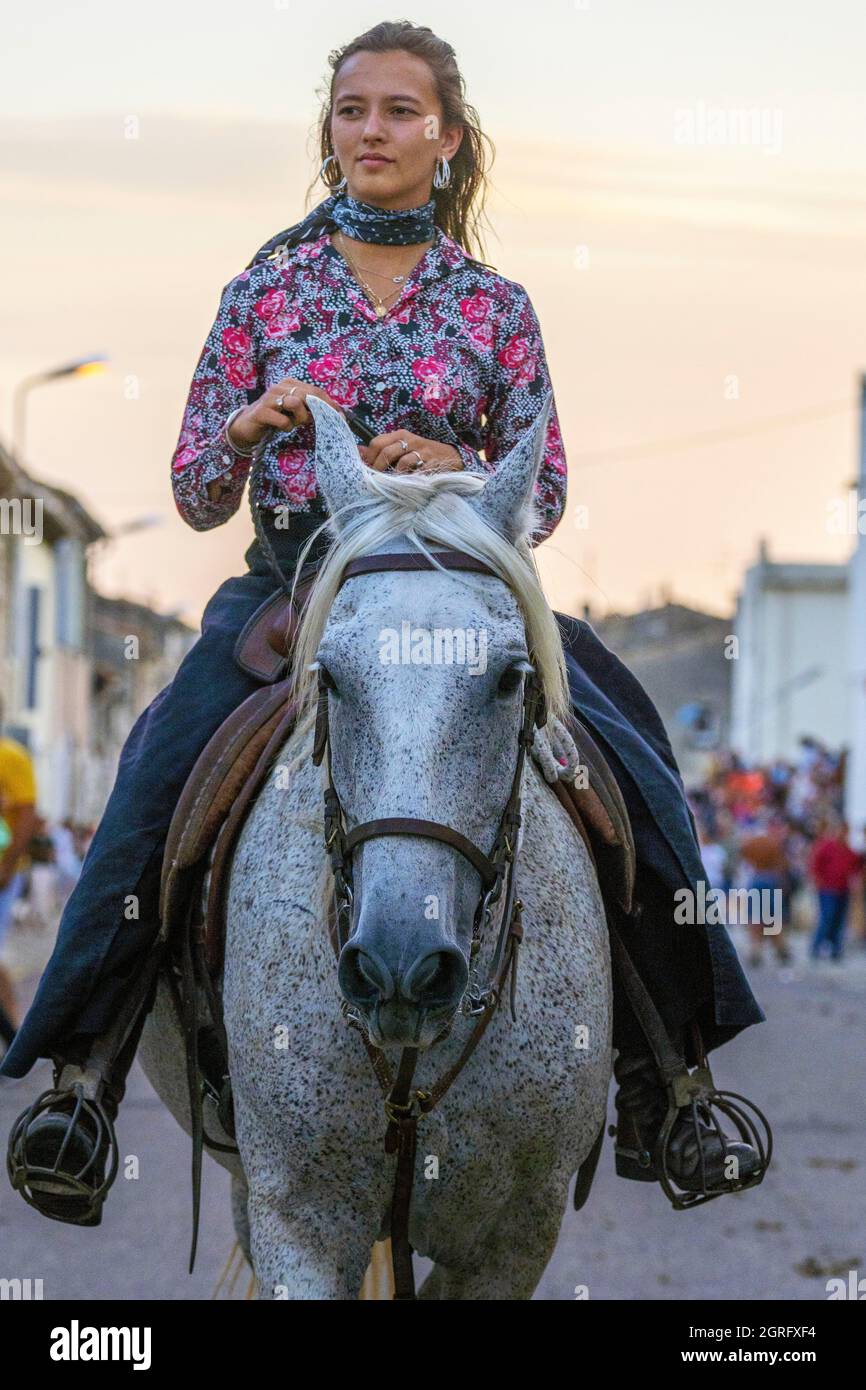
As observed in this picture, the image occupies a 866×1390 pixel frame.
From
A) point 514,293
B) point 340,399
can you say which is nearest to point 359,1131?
point 340,399

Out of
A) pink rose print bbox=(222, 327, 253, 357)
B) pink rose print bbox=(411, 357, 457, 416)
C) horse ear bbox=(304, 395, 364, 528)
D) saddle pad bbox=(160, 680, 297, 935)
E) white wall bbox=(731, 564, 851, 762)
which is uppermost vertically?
white wall bbox=(731, 564, 851, 762)

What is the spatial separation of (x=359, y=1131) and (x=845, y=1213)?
6.05 m

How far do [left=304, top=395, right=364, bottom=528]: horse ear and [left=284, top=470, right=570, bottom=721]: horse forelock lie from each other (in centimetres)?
2

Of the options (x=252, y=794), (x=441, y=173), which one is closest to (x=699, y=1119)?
(x=252, y=794)

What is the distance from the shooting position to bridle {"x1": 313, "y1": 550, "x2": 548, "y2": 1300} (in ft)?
12.6

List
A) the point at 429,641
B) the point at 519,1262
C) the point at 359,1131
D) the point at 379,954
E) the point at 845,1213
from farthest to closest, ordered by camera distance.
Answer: the point at 845,1213 < the point at 519,1262 < the point at 359,1131 < the point at 429,641 < the point at 379,954

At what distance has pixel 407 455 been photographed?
4469 mm

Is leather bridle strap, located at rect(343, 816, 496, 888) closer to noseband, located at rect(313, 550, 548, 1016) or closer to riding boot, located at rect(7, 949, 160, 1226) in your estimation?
noseband, located at rect(313, 550, 548, 1016)

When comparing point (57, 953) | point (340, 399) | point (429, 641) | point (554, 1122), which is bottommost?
point (554, 1122)

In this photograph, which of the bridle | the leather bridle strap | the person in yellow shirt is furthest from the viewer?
the person in yellow shirt

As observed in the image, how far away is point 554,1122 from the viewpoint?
441cm

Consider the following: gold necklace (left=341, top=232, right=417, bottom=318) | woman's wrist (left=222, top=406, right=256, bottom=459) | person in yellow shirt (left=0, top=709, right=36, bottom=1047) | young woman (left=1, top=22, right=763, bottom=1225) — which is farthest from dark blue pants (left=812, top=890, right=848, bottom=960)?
woman's wrist (left=222, top=406, right=256, bottom=459)

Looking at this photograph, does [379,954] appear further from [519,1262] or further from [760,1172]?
[760,1172]

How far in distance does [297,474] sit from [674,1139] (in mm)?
1890
